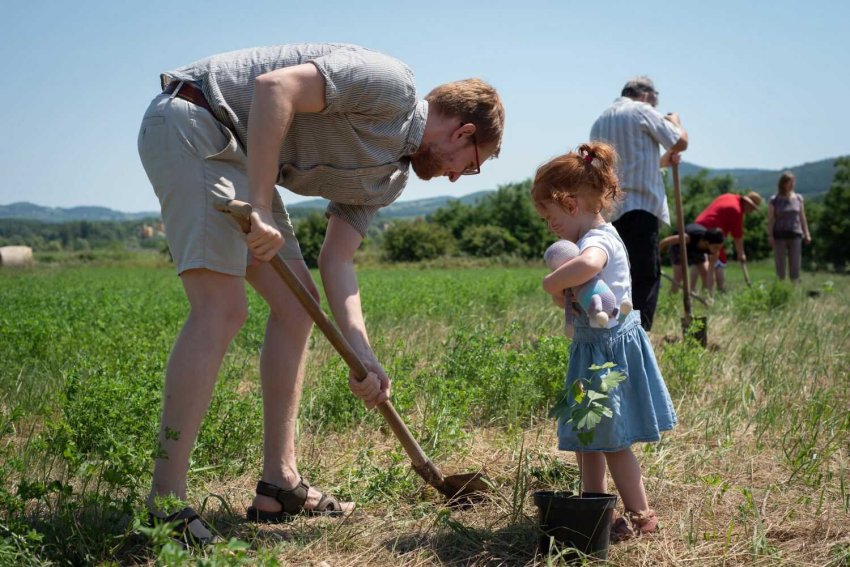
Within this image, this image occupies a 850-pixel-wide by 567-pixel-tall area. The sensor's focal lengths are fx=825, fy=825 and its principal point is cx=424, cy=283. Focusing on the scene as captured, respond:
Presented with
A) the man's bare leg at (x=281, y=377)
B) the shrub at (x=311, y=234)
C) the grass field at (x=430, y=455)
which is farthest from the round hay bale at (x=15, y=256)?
the man's bare leg at (x=281, y=377)

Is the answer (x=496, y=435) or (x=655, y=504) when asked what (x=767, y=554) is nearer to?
(x=655, y=504)

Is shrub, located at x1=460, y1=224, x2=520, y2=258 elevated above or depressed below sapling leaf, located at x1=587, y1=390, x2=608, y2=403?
below

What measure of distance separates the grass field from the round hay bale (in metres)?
26.8

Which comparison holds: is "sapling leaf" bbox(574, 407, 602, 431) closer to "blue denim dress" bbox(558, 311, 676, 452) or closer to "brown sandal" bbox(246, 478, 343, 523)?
"blue denim dress" bbox(558, 311, 676, 452)

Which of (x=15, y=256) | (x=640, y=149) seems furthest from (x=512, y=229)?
(x=640, y=149)

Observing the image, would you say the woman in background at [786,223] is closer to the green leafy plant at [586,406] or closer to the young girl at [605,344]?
the young girl at [605,344]

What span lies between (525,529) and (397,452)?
818 mm

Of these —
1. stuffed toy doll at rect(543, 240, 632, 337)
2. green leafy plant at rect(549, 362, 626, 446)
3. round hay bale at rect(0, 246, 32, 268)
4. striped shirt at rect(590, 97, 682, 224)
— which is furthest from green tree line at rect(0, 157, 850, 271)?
green leafy plant at rect(549, 362, 626, 446)

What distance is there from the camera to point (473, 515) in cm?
304

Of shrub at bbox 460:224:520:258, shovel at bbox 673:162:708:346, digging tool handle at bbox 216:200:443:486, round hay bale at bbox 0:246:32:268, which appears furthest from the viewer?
shrub at bbox 460:224:520:258

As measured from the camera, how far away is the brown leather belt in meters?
2.72

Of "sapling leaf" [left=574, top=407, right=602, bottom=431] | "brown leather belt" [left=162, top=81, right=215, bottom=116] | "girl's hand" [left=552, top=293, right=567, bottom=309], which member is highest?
"brown leather belt" [left=162, top=81, right=215, bottom=116]

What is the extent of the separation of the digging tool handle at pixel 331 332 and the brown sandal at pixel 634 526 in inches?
28.2

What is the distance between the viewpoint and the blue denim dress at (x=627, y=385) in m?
2.75
